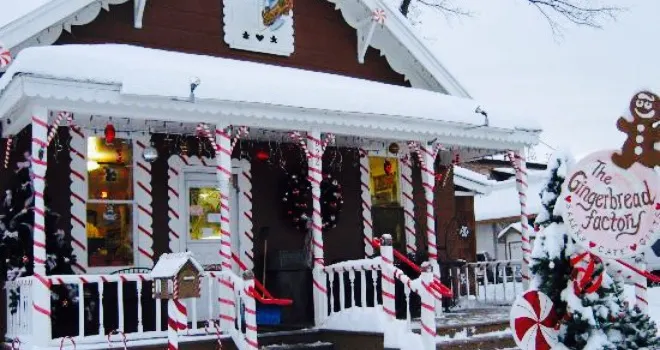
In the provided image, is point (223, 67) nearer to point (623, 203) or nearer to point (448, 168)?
point (448, 168)

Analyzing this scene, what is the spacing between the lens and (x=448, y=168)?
15266mm

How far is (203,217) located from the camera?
12172 millimetres

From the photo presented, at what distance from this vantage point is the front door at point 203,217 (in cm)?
1205

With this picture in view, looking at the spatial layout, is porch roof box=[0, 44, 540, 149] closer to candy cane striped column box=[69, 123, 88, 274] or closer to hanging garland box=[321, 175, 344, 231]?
candy cane striped column box=[69, 123, 88, 274]

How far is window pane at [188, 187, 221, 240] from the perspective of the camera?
12.1 m

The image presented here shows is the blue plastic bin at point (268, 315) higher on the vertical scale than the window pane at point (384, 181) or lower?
lower

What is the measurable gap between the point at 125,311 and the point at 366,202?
506 cm

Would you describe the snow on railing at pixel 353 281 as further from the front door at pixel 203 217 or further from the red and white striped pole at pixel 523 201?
the red and white striped pole at pixel 523 201

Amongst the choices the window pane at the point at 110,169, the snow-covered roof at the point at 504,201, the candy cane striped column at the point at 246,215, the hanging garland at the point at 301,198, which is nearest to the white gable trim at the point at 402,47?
the hanging garland at the point at 301,198

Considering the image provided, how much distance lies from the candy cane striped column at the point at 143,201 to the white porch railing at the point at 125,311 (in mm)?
955

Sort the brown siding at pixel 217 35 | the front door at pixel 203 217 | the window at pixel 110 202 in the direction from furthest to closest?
the front door at pixel 203 217, the brown siding at pixel 217 35, the window at pixel 110 202

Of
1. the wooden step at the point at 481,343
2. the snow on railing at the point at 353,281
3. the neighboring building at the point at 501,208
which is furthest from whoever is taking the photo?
the neighboring building at the point at 501,208

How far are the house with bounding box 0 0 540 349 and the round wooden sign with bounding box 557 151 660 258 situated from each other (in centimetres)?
368

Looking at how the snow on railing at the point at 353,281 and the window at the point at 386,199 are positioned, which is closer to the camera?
the snow on railing at the point at 353,281
